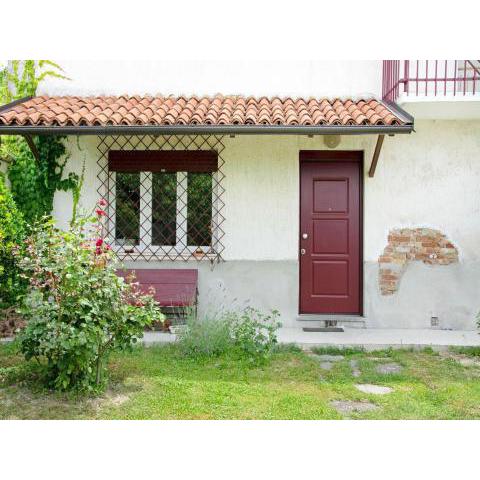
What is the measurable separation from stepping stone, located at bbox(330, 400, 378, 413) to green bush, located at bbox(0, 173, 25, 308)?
15.5ft

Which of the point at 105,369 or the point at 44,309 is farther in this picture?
the point at 105,369

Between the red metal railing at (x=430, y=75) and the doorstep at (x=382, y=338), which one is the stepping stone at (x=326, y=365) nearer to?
the doorstep at (x=382, y=338)

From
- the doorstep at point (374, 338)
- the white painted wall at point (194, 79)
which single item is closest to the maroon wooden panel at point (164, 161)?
the white painted wall at point (194, 79)

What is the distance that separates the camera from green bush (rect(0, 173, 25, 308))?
7.64m

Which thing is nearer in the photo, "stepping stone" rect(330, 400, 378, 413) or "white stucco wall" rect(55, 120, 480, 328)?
"stepping stone" rect(330, 400, 378, 413)

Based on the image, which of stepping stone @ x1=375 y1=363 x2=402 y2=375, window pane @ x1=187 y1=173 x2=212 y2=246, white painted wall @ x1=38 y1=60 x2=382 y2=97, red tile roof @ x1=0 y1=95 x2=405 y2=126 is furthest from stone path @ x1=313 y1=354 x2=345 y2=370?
white painted wall @ x1=38 y1=60 x2=382 y2=97

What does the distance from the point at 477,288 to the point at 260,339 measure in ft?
12.5

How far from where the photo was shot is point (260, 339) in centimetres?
666

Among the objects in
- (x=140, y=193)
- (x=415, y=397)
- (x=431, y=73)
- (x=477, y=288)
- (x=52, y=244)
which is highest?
(x=431, y=73)

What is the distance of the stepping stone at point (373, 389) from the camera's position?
18.0 feet

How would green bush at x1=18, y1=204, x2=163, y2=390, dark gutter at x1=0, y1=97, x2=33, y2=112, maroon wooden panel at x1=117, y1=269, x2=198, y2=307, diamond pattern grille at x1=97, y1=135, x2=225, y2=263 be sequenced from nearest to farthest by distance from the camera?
green bush at x1=18, y1=204, x2=163, y2=390, maroon wooden panel at x1=117, y1=269, x2=198, y2=307, dark gutter at x1=0, y1=97, x2=33, y2=112, diamond pattern grille at x1=97, y1=135, x2=225, y2=263

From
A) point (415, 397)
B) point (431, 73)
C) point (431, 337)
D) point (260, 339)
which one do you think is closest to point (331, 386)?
point (415, 397)

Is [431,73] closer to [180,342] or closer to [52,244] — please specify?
[180,342]

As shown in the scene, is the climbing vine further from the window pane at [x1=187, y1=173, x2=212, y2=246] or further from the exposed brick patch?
the exposed brick patch
